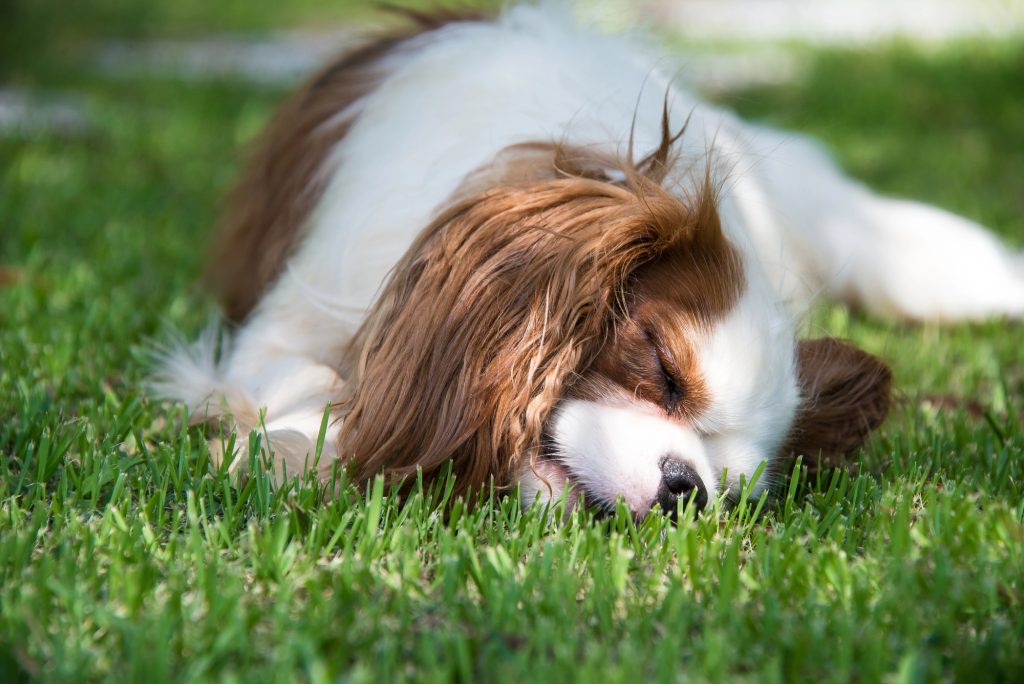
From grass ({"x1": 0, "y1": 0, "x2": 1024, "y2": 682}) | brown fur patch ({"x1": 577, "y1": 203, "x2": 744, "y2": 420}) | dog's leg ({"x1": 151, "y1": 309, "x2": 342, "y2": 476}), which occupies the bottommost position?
dog's leg ({"x1": 151, "y1": 309, "x2": 342, "y2": 476})

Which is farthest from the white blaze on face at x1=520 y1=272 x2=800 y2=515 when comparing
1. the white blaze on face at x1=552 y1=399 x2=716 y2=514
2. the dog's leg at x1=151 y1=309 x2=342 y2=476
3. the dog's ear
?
the dog's leg at x1=151 y1=309 x2=342 y2=476

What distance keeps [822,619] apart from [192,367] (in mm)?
1712

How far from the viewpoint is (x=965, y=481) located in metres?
2.36

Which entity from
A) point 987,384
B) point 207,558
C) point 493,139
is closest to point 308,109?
point 493,139

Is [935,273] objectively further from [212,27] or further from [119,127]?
[212,27]

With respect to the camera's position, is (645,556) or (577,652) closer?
(577,652)

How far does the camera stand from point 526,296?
2.37 meters

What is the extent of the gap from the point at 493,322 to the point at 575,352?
178 millimetres

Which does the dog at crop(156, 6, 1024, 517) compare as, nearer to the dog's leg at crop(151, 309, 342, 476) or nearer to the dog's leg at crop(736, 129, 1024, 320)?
the dog's leg at crop(151, 309, 342, 476)

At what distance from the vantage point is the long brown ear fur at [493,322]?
2.32m

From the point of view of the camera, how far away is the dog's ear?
8.82 ft

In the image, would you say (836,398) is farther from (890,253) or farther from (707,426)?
(890,253)

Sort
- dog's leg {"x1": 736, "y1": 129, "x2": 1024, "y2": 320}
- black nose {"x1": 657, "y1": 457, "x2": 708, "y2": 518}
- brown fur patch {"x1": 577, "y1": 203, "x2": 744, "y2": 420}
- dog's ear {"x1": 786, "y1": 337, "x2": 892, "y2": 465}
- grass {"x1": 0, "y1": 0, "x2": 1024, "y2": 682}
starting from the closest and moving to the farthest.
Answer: grass {"x1": 0, "y1": 0, "x2": 1024, "y2": 682} < black nose {"x1": 657, "y1": 457, "x2": 708, "y2": 518} < brown fur patch {"x1": 577, "y1": 203, "x2": 744, "y2": 420} < dog's ear {"x1": 786, "y1": 337, "x2": 892, "y2": 465} < dog's leg {"x1": 736, "y1": 129, "x2": 1024, "y2": 320}

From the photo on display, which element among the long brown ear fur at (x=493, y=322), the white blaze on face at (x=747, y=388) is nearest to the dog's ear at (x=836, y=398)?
the white blaze on face at (x=747, y=388)
